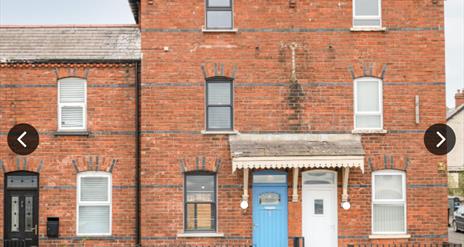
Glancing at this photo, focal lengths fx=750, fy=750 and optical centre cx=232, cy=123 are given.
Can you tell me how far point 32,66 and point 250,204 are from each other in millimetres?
7664

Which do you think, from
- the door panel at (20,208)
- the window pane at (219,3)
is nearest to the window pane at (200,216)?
the door panel at (20,208)

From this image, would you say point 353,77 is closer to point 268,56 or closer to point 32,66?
point 268,56

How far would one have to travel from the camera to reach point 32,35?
23359 mm

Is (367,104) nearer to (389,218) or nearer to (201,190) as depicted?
(389,218)

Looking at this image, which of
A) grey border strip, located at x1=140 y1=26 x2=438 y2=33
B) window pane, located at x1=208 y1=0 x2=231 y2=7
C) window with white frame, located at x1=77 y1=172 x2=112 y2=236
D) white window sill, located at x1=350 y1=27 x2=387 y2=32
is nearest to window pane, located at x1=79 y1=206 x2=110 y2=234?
window with white frame, located at x1=77 y1=172 x2=112 y2=236

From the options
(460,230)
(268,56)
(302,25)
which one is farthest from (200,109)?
(460,230)

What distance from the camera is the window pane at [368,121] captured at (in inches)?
873

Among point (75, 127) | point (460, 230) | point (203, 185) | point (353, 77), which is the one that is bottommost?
point (460, 230)

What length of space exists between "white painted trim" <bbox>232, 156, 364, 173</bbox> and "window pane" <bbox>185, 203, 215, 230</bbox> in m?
1.75

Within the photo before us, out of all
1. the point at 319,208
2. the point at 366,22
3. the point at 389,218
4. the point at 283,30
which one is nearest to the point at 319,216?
the point at 319,208

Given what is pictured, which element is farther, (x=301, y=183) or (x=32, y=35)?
(x=32, y=35)

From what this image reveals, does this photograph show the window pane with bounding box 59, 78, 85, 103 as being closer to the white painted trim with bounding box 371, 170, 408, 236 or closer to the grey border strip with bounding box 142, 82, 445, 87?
the grey border strip with bounding box 142, 82, 445, 87

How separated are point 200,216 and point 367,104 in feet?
19.5

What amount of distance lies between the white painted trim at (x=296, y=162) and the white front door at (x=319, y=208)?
47.3 inches
